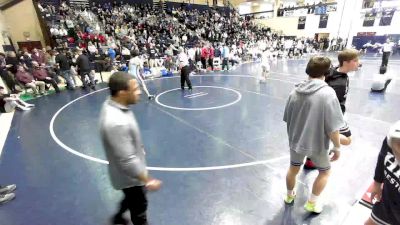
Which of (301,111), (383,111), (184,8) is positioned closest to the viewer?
(301,111)

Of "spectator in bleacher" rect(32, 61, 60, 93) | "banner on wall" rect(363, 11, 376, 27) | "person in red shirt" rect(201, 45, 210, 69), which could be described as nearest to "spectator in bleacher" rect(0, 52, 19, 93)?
"spectator in bleacher" rect(32, 61, 60, 93)

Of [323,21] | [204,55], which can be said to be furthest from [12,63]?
[323,21]

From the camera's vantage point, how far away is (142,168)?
2.27m

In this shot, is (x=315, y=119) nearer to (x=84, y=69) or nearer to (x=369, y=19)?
(x=84, y=69)

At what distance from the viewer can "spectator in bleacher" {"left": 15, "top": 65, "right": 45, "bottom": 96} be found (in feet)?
31.7

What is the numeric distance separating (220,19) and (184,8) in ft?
13.2

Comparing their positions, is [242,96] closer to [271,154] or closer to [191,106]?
[191,106]

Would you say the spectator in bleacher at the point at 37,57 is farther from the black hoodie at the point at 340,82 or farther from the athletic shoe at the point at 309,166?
the black hoodie at the point at 340,82

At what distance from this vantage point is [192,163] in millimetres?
4469

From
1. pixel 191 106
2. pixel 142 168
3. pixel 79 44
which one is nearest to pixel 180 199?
pixel 142 168

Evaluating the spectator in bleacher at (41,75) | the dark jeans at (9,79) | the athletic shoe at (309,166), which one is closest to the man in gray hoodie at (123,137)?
the athletic shoe at (309,166)

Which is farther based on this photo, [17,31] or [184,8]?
[184,8]

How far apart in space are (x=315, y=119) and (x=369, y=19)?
2856 centimetres

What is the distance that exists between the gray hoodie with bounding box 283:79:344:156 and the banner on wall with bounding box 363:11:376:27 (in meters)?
28.2
